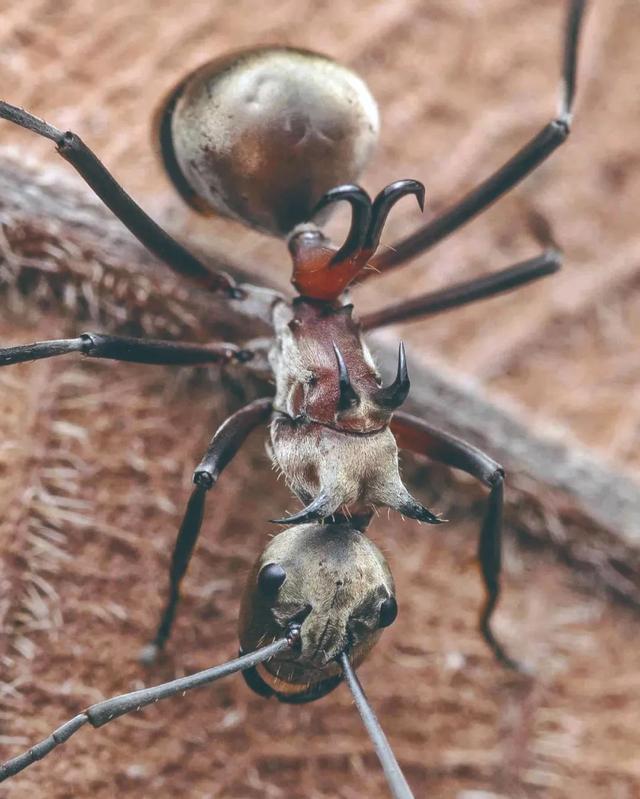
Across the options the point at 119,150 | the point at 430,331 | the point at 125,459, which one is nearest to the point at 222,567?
the point at 125,459

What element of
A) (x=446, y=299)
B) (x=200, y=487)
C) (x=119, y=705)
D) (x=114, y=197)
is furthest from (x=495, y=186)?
(x=119, y=705)

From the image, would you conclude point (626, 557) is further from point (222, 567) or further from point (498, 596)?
point (222, 567)

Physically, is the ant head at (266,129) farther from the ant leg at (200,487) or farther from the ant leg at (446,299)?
the ant leg at (200,487)

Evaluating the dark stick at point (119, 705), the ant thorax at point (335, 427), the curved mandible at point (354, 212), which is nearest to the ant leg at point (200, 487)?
the ant thorax at point (335, 427)

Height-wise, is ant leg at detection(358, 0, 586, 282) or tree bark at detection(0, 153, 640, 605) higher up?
ant leg at detection(358, 0, 586, 282)

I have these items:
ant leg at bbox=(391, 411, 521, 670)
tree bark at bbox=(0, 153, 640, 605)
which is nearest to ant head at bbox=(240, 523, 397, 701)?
ant leg at bbox=(391, 411, 521, 670)

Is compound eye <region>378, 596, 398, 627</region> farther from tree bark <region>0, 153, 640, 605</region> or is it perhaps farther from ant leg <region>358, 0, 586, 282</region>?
ant leg <region>358, 0, 586, 282</region>

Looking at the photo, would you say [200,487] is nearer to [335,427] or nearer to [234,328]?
[335,427]
